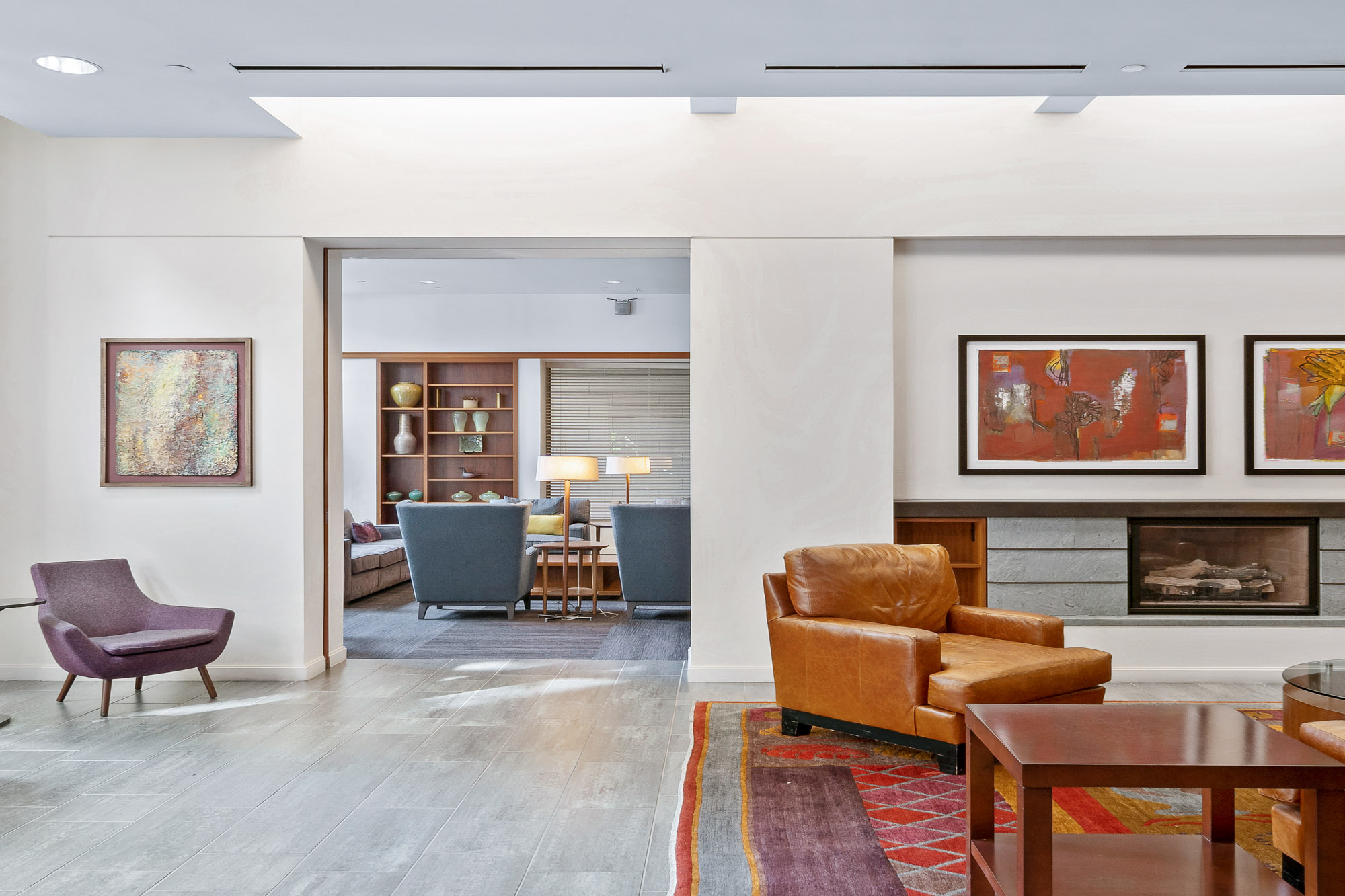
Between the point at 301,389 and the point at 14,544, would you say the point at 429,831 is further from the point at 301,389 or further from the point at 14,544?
the point at 14,544

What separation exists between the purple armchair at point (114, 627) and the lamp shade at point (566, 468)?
117 inches

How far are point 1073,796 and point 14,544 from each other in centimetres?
519

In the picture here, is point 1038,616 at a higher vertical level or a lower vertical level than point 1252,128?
lower

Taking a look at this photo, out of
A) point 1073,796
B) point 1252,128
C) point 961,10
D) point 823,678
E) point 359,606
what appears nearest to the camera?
point 1073,796

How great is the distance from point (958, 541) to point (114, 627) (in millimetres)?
4435

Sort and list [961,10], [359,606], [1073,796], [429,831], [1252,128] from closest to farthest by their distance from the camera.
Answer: [429,831], [1073,796], [961,10], [1252,128], [359,606]

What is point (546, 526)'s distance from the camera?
29.3ft

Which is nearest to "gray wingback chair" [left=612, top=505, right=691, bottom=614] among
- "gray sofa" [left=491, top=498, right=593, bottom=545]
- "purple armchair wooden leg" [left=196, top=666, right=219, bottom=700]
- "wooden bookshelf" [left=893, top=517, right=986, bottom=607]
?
"gray sofa" [left=491, top=498, right=593, bottom=545]

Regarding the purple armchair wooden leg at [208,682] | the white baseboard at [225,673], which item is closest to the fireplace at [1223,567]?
the white baseboard at [225,673]

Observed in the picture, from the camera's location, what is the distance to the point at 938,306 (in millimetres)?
5008

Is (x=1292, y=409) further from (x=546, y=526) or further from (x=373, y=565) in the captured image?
(x=373, y=565)

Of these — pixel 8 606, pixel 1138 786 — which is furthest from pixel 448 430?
pixel 1138 786

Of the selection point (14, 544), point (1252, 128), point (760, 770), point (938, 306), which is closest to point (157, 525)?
point (14, 544)

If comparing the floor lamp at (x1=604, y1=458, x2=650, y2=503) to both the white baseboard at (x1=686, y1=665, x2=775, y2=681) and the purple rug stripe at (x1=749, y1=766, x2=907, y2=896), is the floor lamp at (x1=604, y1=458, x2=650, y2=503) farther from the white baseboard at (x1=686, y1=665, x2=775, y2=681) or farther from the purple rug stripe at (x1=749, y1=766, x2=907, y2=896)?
the purple rug stripe at (x1=749, y1=766, x2=907, y2=896)
